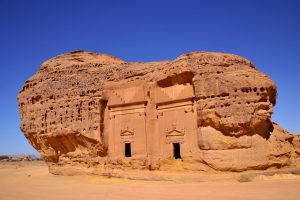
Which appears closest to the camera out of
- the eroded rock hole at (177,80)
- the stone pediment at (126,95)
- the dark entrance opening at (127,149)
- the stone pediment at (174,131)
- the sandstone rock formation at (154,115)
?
the sandstone rock formation at (154,115)

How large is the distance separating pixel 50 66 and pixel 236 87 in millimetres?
18323

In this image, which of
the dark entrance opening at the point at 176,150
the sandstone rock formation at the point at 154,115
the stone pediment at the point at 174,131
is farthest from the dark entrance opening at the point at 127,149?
the dark entrance opening at the point at 176,150

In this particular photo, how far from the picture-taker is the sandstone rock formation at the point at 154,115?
20.4 m

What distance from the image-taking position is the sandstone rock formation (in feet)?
66.9

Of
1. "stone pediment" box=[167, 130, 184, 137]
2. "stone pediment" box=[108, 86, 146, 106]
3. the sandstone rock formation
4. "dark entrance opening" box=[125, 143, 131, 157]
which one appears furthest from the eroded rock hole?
"dark entrance opening" box=[125, 143, 131, 157]

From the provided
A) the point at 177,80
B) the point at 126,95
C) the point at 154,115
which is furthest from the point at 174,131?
the point at 126,95

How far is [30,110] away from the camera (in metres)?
30.0

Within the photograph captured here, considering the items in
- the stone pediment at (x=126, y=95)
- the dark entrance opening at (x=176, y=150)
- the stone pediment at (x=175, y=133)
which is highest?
the stone pediment at (x=126, y=95)

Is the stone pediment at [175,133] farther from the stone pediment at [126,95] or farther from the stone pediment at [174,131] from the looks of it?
the stone pediment at [126,95]

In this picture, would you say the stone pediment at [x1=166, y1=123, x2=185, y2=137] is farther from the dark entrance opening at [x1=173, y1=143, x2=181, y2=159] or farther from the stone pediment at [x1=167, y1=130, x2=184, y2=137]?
the dark entrance opening at [x1=173, y1=143, x2=181, y2=159]

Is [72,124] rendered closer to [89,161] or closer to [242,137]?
[89,161]

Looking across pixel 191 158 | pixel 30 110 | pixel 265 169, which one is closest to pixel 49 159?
pixel 30 110

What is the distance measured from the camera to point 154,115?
81.0 ft

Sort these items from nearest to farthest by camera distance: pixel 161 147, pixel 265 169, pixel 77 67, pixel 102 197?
pixel 102 197 < pixel 265 169 < pixel 161 147 < pixel 77 67
